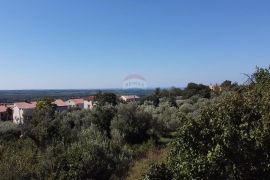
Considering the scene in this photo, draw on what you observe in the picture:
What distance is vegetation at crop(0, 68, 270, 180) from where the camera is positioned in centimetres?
852

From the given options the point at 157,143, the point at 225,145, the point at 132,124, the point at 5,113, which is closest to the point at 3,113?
the point at 5,113

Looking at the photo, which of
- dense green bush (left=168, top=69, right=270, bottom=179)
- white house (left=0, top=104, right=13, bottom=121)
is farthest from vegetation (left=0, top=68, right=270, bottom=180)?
white house (left=0, top=104, right=13, bottom=121)

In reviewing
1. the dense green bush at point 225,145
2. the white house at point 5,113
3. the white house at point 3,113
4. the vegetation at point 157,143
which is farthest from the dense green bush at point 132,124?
the white house at point 5,113

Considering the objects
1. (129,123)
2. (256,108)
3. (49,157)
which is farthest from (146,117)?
(256,108)

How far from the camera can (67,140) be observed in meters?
22.1

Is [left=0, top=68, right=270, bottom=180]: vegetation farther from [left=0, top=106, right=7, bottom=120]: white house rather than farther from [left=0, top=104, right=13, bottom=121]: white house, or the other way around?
[left=0, top=104, right=13, bottom=121]: white house

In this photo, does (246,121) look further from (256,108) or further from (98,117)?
(98,117)

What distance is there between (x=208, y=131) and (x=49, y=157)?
357 inches

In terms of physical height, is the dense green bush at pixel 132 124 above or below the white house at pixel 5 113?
above

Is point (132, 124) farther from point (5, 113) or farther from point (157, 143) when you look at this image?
point (5, 113)

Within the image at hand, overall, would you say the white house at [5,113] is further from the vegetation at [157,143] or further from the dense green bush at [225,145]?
the dense green bush at [225,145]

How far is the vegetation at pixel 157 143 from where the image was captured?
8.52m

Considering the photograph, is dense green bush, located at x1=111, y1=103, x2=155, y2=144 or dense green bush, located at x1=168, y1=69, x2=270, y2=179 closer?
dense green bush, located at x1=168, y1=69, x2=270, y2=179

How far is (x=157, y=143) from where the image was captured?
25.4 m
